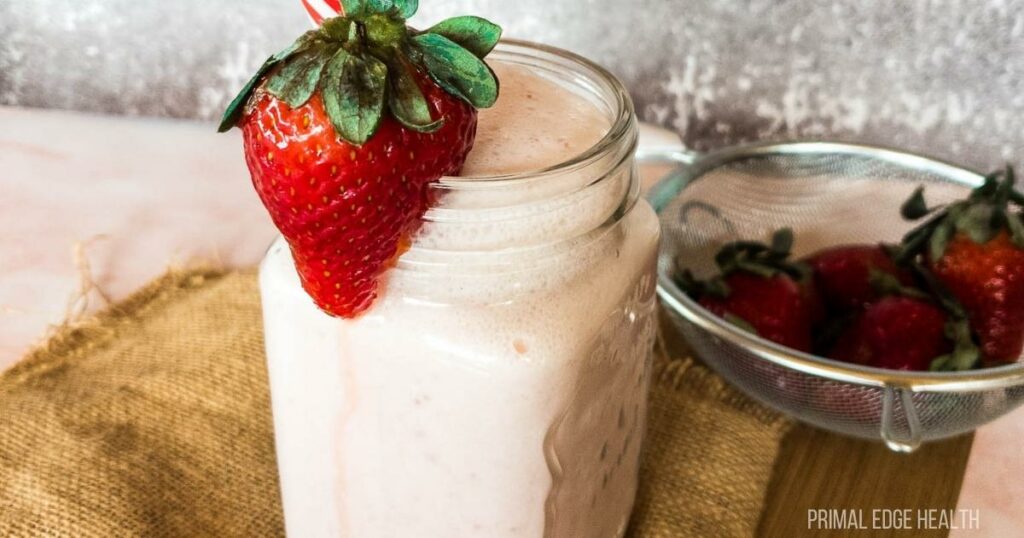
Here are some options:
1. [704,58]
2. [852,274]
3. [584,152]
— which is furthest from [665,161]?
[584,152]

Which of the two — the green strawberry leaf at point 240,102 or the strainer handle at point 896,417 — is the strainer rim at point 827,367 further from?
the green strawberry leaf at point 240,102

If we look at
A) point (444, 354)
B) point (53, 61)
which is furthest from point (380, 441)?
point (53, 61)

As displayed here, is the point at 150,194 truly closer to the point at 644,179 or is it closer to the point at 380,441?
the point at 644,179

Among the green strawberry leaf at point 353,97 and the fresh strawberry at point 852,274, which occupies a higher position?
the green strawberry leaf at point 353,97


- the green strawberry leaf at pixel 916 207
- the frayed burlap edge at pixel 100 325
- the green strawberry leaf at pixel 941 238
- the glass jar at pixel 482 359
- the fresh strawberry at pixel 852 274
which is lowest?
the frayed burlap edge at pixel 100 325

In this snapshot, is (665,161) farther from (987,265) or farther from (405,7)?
(405,7)

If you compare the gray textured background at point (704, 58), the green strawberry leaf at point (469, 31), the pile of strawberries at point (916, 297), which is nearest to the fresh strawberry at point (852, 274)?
the pile of strawberries at point (916, 297)

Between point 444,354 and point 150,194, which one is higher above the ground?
point 444,354
